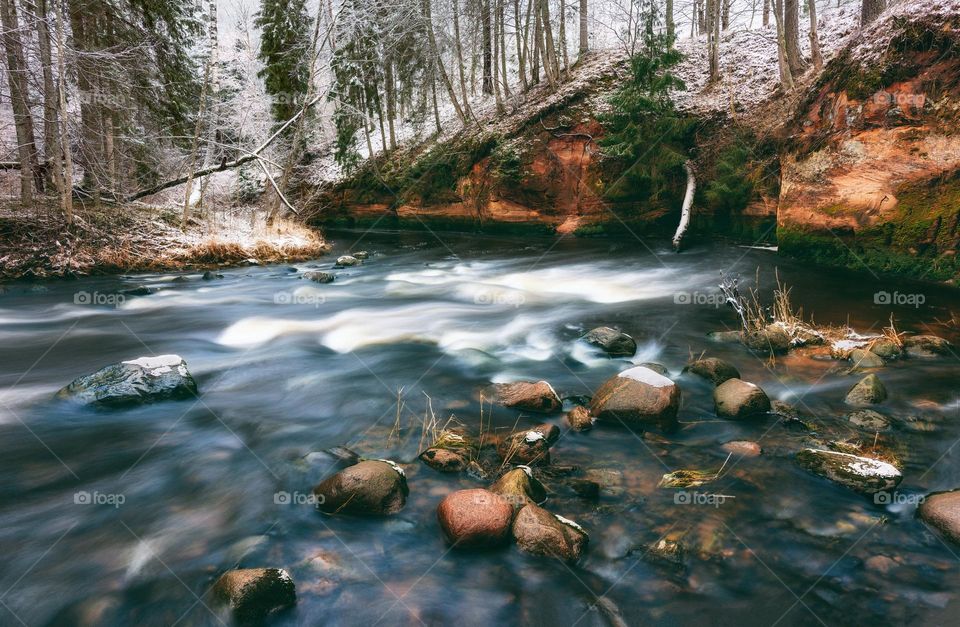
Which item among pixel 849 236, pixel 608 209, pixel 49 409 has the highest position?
pixel 608 209

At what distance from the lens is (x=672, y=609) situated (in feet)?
8.61

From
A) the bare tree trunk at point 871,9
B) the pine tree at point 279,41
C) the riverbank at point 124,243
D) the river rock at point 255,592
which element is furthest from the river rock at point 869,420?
the pine tree at point 279,41

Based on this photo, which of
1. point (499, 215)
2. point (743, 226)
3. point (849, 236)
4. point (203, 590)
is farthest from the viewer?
point (499, 215)

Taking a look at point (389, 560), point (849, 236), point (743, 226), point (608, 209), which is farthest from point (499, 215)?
point (389, 560)

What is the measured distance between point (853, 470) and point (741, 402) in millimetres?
1081

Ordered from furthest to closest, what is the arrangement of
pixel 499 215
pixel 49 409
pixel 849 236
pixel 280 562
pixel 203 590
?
pixel 499 215
pixel 849 236
pixel 49 409
pixel 280 562
pixel 203 590

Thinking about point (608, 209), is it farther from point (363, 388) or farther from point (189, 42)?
point (189, 42)

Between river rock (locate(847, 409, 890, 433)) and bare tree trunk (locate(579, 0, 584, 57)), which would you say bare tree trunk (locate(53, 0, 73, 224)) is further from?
bare tree trunk (locate(579, 0, 584, 57))

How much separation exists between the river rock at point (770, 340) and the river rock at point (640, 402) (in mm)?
2382

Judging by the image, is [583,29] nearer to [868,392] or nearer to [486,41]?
[486,41]

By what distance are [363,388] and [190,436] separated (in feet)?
5.91

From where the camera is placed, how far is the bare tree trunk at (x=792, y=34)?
14.1 m

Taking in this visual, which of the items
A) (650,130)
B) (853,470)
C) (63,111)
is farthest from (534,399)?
(650,130)

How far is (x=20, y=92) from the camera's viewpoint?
10.5m
